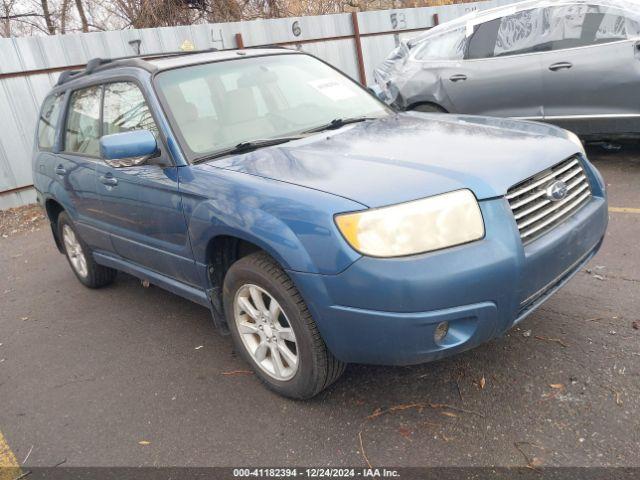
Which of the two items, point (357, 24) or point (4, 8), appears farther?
point (4, 8)

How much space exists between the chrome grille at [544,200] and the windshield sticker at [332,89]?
1546 mm

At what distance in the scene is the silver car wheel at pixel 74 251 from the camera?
4.64 meters

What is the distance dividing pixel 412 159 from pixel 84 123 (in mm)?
2700

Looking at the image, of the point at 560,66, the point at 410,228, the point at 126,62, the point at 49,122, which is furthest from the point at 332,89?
the point at 560,66

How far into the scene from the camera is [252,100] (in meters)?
3.38

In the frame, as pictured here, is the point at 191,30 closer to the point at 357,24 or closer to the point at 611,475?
the point at 357,24

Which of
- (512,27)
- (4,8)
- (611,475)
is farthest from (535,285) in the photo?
(4,8)

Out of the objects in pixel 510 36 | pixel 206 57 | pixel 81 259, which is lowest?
pixel 81 259

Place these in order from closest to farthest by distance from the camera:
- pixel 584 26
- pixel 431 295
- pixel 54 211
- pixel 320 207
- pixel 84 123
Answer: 1. pixel 431 295
2. pixel 320 207
3. pixel 84 123
4. pixel 54 211
5. pixel 584 26

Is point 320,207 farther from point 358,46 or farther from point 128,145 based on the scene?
point 358,46

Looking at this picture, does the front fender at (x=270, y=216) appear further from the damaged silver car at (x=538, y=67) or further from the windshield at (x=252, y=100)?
the damaged silver car at (x=538, y=67)

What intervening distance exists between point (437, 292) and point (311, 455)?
0.93m

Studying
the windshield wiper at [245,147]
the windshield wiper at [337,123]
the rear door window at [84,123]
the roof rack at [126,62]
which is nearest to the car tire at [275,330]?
the windshield wiper at [245,147]

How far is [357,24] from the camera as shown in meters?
11.8
